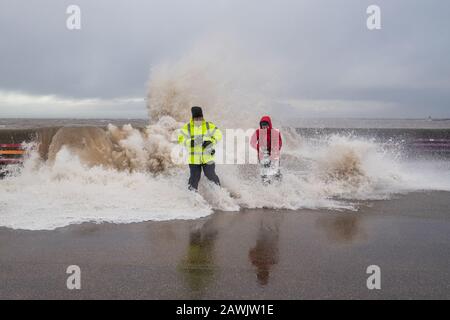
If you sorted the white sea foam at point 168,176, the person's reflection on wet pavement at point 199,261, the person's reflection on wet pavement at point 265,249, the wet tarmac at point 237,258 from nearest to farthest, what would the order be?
the wet tarmac at point 237,258 → the person's reflection on wet pavement at point 199,261 → the person's reflection on wet pavement at point 265,249 → the white sea foam at point 168,176

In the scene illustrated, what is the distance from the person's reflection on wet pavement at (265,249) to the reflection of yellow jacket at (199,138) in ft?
6.11

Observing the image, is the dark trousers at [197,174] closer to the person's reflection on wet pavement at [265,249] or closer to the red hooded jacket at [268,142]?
the red hooded jacket at [268,142]

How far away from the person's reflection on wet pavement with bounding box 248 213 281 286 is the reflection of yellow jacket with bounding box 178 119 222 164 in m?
1.86

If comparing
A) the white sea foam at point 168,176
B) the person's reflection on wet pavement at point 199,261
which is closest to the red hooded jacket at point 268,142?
the white sea foam at point 168,176

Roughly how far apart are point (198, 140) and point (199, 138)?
0.05 m

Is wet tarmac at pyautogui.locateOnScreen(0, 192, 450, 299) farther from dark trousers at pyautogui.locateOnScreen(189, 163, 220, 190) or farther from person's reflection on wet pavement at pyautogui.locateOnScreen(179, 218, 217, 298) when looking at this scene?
dark trousers at pyautogui.locateOnScreen(189, 163, 220, 190)

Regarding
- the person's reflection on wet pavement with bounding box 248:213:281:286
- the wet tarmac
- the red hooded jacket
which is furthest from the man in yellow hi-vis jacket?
the person's reflection on wet pavement with bounding box 248:213:281:286

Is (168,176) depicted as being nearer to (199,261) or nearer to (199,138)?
(199,138)

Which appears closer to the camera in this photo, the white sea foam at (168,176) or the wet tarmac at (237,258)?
the wet tarmac at (237,258)

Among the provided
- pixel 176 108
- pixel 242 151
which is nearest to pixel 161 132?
pixel 176 108

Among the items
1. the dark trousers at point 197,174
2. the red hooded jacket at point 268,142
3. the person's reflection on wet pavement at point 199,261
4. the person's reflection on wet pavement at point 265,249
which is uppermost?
the red hooded jacket at point 268,142

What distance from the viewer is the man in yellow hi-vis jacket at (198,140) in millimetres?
8094

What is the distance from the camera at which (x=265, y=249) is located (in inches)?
216
